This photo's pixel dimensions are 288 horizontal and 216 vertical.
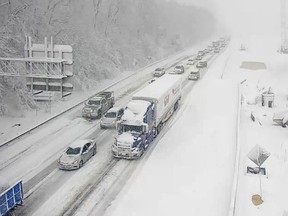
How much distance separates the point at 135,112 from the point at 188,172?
237 inches

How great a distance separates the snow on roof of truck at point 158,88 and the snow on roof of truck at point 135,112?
1854mm

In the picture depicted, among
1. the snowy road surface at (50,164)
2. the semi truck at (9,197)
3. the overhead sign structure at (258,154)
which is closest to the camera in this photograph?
the semi truck at (9,197)

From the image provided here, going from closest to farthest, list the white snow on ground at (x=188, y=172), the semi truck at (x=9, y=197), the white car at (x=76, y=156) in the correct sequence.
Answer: the semi truck at (x=9, y=197), the white snow on ground at (x=188, y=172), the white car at (x=76, y=156)

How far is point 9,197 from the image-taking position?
19.8 meters

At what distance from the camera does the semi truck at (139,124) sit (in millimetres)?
28484

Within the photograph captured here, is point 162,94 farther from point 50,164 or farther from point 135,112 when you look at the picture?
point 50,164

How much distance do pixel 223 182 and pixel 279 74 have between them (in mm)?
50779

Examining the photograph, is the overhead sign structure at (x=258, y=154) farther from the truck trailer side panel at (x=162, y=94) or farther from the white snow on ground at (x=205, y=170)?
the truck trailer side panel at (x=162, y=94)

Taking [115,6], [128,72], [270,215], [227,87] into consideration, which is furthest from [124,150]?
[115,6]

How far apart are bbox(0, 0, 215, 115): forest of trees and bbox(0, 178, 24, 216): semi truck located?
1880cm

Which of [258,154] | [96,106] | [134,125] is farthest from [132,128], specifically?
[96,106]

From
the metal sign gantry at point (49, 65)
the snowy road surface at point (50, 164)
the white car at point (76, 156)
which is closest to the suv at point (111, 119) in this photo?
the snowy road surface at point (50, 164)

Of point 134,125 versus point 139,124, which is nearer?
point 139,124

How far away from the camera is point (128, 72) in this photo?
68188mm
